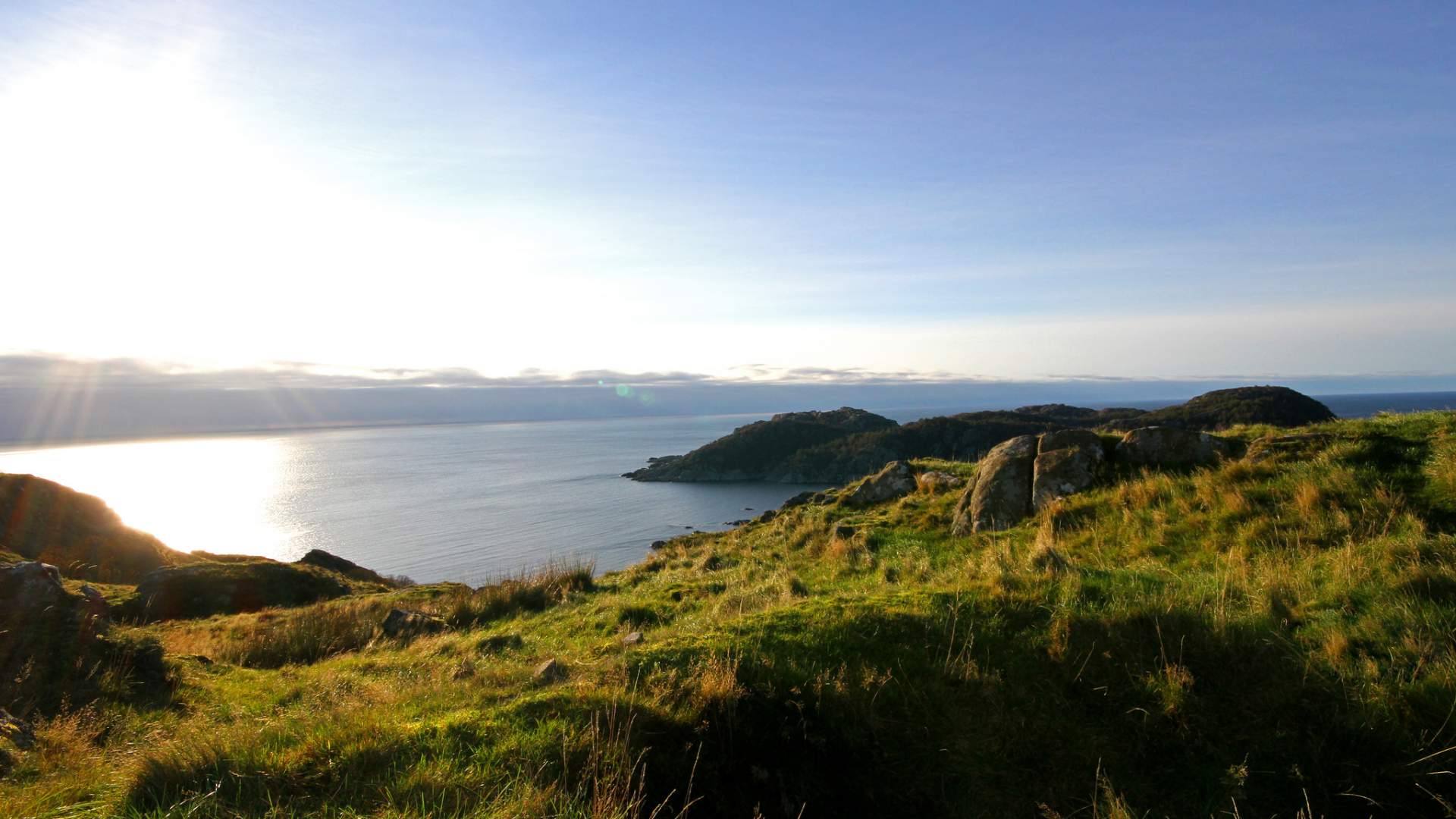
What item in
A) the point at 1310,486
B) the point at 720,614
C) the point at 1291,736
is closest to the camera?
the point at 1291,736

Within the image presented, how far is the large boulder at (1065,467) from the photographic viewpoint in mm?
13531

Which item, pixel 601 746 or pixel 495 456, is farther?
pixel 495 456

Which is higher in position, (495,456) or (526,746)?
(526,746)

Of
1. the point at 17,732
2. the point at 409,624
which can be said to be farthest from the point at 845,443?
the point at 17,732

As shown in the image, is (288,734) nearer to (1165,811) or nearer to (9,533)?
(1165,811)

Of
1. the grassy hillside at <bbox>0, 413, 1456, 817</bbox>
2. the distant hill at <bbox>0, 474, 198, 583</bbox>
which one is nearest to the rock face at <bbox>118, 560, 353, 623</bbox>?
the distant hill at <bbox>0, 474, 198, 583</bbox>

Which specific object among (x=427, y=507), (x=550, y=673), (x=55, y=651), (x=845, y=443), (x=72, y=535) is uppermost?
(x=550, y=673)

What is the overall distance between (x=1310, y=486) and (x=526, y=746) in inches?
461

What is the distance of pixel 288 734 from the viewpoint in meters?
5.21

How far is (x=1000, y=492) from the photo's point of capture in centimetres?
1412

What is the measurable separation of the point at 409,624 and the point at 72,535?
23453 mm

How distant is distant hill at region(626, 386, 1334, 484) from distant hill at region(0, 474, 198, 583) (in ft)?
279

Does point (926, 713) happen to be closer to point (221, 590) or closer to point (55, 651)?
point (55, 651)

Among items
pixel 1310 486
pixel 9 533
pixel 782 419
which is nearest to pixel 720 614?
pixel 1310 486
